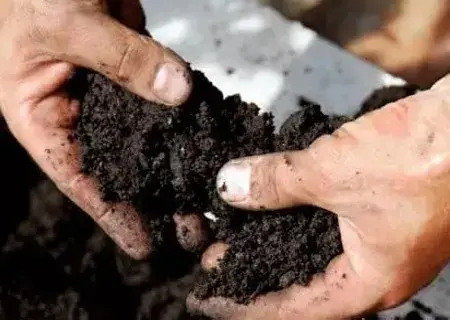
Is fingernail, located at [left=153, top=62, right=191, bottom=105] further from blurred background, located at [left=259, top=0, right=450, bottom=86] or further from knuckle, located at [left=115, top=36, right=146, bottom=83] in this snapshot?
blurred background, located at [left=259, top=0, right=450, bottom=86]

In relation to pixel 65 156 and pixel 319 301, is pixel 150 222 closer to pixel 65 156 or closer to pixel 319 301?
pixel 65 156

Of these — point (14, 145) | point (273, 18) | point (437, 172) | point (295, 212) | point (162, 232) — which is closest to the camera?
point (437, 172)

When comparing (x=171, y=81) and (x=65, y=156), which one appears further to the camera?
(x=65, y=156)

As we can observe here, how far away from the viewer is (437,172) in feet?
3.27

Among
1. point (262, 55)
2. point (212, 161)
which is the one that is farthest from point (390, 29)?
point (212, 161)

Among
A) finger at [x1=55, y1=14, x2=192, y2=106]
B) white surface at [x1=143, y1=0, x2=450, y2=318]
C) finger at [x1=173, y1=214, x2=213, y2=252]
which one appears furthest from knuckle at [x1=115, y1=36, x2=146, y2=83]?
white surface at [x1=143, y1=0, x2=450, y2=318]

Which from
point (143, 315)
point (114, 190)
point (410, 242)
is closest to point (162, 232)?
point (114, 190)

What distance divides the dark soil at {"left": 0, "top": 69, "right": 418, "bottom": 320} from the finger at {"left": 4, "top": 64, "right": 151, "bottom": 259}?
3 cm

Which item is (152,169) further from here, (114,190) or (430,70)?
(430,70)

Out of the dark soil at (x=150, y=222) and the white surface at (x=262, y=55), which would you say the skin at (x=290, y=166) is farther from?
the white surface at (x=262, y=55)

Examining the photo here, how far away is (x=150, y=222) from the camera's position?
4.18ft

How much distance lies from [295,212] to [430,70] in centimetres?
78

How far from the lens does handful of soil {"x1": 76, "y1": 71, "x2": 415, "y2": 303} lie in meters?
1.17

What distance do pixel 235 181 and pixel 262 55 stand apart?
0.66m
